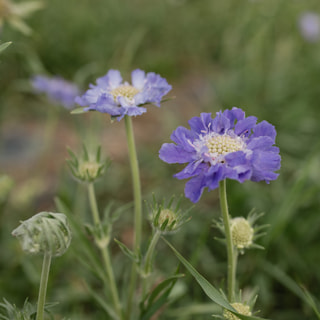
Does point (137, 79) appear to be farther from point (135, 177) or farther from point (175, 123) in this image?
point (175, 123)

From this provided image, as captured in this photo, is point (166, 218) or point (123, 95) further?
point (123, 95)

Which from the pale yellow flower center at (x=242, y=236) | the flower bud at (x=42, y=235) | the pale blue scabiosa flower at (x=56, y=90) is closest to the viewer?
the flower bud at (x=42, y=235)

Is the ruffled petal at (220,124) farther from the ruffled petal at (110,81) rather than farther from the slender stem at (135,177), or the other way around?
the ruffled petal at (110,81)

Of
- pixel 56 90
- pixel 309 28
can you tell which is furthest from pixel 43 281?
pixel 309 28

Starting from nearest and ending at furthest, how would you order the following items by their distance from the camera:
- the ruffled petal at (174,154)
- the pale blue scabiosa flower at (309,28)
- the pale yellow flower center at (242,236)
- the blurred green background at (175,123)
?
the ruffled petal at (174,154), the pale yellow flower center at (242,236), the blurred green background at (175,123), the pale blue scabiosa flower at (309,28)

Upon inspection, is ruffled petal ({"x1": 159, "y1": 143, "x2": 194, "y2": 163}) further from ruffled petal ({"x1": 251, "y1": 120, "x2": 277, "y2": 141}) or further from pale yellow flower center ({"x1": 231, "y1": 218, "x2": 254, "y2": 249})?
pale yellow flower center ({"x1": 231, "y1": 218, "x2": 254, "y2": 249})

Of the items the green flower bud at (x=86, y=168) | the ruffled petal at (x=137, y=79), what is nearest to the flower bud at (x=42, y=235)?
the green flower bud at (x=86, y=168)

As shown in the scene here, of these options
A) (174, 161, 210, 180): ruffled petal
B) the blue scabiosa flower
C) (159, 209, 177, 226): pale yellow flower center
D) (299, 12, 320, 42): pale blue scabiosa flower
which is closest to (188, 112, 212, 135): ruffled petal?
the blue scabiosa flower
